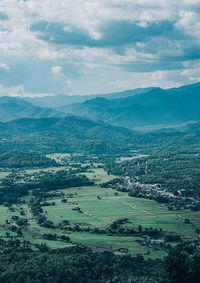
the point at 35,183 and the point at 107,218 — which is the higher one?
the point at 35,183

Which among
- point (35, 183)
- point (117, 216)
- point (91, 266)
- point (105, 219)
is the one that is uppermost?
point (35, 183)

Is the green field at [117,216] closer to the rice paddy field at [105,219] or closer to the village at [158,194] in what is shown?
the rice paddy field at [105,219]

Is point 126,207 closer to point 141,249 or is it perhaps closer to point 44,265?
point 141,249

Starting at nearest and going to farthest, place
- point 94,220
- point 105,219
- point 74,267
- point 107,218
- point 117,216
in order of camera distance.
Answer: point 74,267 → point 94,220 → point 105,219 → point 107,218 → point 117,216

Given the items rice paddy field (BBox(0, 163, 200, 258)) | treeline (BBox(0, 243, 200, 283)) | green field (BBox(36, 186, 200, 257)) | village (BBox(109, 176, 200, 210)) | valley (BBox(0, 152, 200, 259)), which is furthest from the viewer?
village (BBox(109, 176, 200, 210))

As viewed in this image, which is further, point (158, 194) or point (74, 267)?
point (158, 194)

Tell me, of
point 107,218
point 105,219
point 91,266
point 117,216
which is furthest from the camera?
point 117,216

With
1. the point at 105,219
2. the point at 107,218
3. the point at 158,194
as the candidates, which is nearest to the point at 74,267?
the point at 105,219

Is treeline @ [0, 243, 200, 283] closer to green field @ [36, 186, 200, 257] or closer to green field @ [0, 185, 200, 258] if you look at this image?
green field @ [0, 185, 200, 258]

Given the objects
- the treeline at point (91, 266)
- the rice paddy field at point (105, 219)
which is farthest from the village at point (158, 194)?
the treeline at point (91, 266)

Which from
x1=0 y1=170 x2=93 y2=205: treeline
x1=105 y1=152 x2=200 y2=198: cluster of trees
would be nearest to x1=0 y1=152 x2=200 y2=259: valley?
x1=0 y1=170 x2=93 y2=205: treeline

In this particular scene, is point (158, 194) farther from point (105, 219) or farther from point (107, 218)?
point (105, 219)
